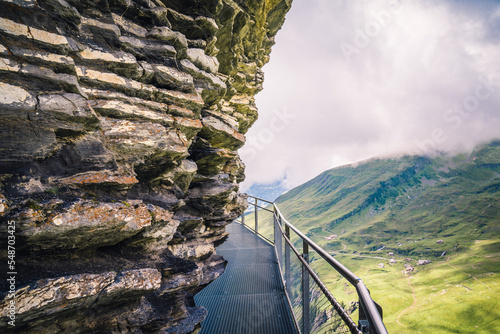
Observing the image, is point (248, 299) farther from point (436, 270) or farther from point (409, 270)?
point (436, 270)

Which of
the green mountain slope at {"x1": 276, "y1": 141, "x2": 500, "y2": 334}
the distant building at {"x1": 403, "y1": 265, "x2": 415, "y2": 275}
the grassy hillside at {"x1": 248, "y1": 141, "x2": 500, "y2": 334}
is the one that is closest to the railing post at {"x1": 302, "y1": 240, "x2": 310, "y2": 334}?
the grassy hillside at {"x1": 248, "y1": 141, "x2": 500, "y2": 334}

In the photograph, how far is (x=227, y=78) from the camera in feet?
31.4

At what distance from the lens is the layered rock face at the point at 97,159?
3223 mm

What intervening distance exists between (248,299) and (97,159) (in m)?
5.55

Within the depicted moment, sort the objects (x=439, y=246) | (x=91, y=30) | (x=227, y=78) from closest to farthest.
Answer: (x=91, y=30) < (x=227, y=78) < (x=439, y=246)

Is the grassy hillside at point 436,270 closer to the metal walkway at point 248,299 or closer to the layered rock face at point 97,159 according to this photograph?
the metal walkway at point 248,299

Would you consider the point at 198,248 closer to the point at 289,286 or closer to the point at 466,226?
the point at 289,286

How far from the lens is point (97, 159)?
4.20 meters

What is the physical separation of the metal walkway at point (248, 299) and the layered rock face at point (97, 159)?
3.46ft

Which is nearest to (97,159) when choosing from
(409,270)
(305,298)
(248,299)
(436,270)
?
(305,298)

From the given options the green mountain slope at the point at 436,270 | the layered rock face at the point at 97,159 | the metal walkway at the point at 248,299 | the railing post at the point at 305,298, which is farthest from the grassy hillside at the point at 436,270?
the layered rock face at the point at 97,159

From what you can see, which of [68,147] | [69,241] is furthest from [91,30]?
[69,241]

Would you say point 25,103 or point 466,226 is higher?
point 25,103

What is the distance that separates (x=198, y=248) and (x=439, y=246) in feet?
657
